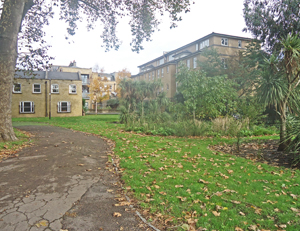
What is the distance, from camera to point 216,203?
4.06 metres

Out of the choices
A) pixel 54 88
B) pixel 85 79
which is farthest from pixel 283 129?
pixel 85 79

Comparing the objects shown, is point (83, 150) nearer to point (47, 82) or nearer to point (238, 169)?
point (238, 169)

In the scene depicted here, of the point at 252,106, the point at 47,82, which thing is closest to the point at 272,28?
the point at 252,106

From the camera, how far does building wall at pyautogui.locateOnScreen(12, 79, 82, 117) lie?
32938 millimetres

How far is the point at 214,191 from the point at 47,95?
113 ft

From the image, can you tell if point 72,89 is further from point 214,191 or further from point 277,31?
point 214,191

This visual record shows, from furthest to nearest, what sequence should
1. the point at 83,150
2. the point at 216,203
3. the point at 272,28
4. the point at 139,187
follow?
the point at 272,28 → the point at 83,150 → the point at 139,187 → the point at 216,203

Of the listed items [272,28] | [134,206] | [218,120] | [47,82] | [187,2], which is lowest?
[134,206]

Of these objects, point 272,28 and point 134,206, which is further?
point 272,28

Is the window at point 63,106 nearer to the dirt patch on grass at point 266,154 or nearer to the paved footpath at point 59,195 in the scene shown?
the paved footpath at point 59,195

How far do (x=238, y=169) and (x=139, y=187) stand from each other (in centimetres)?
291

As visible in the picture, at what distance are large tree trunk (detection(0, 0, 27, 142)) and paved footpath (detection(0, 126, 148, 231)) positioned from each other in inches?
114

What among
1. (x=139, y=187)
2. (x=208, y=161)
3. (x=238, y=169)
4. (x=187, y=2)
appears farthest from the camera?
(x=187, y=2)

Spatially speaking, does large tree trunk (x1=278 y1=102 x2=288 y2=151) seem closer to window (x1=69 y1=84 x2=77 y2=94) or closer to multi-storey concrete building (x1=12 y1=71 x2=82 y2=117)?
multi-storey concrete building (x1=12 y1=71 x2=82 y2=117)
